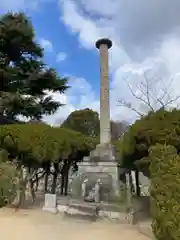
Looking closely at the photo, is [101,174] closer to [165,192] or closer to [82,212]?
[82,212]

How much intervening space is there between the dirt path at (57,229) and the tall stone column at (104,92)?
395 centimetres

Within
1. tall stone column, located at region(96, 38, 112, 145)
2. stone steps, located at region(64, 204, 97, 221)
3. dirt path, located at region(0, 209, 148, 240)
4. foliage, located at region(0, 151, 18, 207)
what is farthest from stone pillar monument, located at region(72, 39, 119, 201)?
foliage, located at region(0, 151, 18, 207)

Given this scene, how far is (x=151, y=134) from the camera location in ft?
20.4

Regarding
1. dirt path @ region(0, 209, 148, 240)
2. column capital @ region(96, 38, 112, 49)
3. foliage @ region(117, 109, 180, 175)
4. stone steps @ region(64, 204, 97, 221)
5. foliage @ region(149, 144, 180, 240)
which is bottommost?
dirt path @ region(0, 209, 148, 240)

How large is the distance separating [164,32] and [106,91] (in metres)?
3.60

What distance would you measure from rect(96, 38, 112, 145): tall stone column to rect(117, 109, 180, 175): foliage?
3.28 metres

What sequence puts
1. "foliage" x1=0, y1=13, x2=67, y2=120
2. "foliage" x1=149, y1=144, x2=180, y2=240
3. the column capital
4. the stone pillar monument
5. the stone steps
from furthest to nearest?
"foliage" x1=0, y1=13, x2=67, y2=120
the column capital
the stone pillar monument
the stone steps
"foliage" x1=149, y1=144, x2=180, y2=240

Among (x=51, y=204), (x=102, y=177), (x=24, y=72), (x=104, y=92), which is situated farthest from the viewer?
(x=24, y=72)

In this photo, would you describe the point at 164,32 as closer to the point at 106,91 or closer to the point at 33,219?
the point at 106,91

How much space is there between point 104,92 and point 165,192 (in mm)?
6918

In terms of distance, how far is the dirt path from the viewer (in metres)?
5.36

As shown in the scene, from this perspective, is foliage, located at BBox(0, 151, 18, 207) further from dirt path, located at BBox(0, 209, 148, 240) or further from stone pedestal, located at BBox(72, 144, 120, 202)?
stone pedestal, located at BBox(72, 144, 120, 202)

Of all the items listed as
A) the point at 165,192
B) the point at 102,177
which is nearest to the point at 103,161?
the point at 102,177

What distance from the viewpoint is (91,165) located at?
965cm
